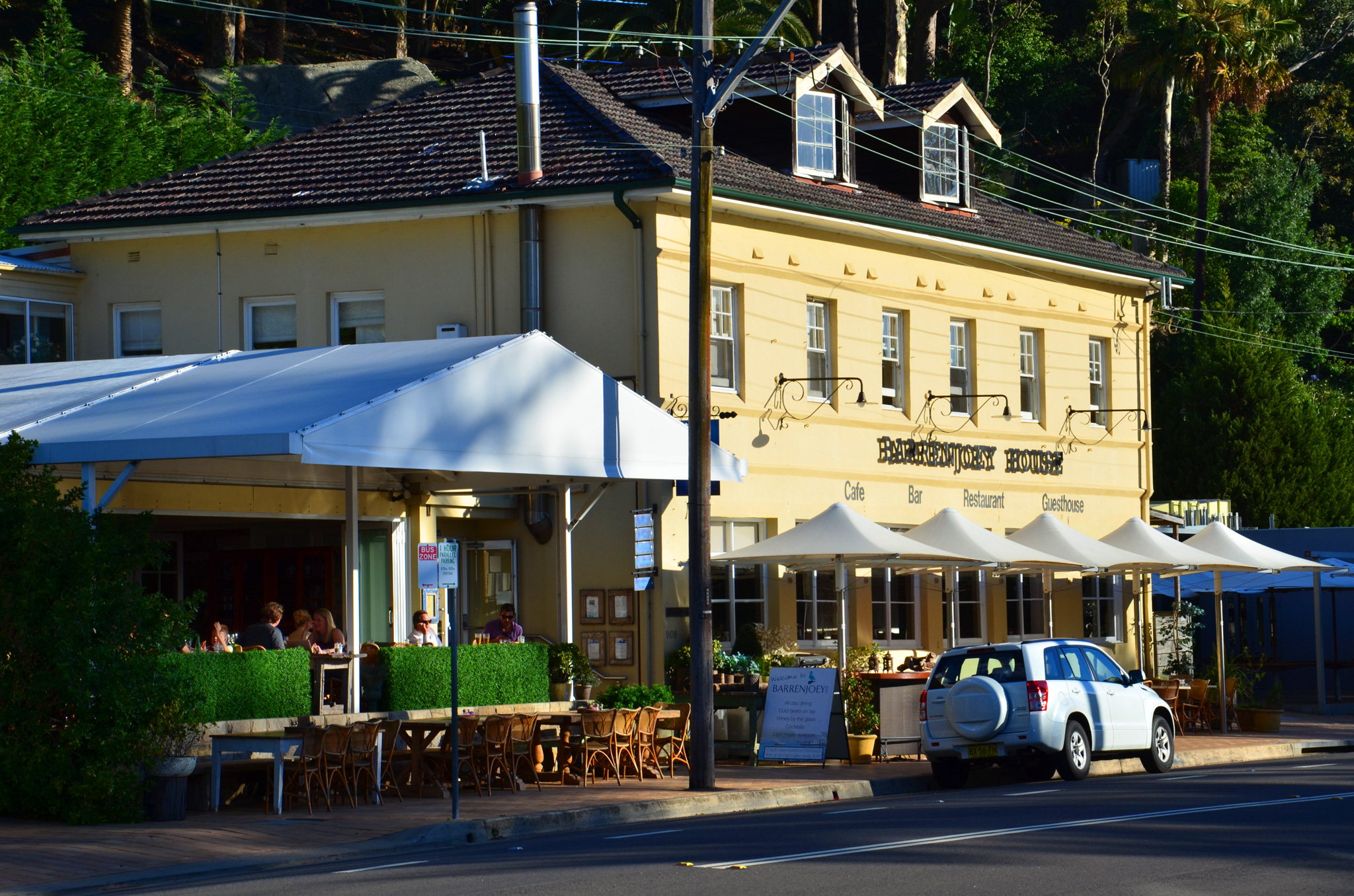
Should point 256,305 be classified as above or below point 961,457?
above

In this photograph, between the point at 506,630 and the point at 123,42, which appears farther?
the point at 123,42

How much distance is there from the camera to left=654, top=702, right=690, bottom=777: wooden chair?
2009 cm

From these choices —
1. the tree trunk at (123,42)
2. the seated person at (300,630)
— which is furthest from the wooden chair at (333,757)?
the tree trunk at (123,42)

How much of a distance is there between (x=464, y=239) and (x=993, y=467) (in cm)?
994

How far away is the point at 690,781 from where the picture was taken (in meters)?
18.4

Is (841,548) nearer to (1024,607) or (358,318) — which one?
(358,318)

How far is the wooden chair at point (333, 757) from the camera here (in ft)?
54.4

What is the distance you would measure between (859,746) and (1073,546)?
619cm

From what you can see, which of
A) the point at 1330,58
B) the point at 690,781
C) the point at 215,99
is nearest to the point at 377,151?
the point at 690,781

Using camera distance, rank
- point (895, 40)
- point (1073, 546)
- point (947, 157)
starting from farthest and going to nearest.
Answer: point (895, 40) < point (947, 157) < point (1073, 546)

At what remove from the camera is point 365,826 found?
50.8 feet

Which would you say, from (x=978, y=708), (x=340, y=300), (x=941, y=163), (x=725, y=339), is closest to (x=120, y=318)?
(x=340, y=300)

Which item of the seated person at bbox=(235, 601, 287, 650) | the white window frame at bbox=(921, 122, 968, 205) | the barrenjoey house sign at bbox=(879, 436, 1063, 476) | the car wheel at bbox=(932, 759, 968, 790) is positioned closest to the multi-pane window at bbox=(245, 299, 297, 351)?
the seated person at bbox=(235, 601, 287, 650)

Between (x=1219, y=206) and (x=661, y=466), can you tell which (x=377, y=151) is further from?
(x=1219, y=206)
